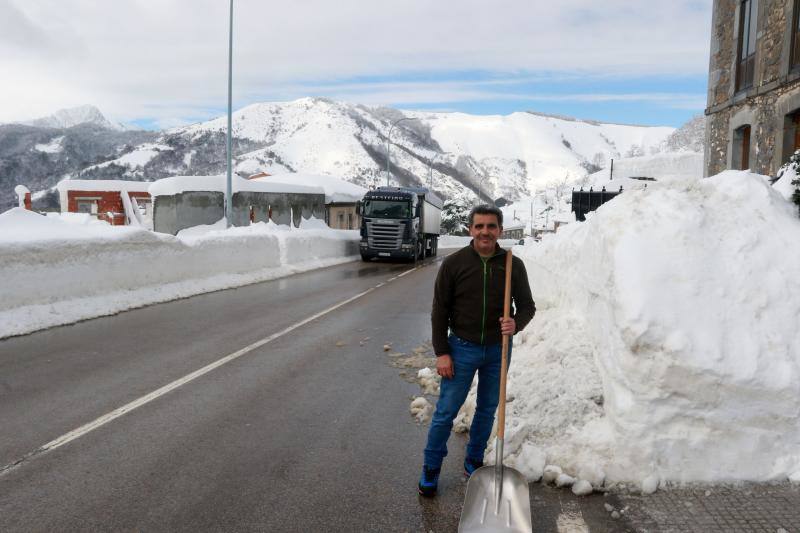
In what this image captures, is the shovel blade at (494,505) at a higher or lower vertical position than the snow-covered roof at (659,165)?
lower

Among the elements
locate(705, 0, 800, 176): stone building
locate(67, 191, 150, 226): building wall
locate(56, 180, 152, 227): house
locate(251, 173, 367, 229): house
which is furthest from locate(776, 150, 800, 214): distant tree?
locate(67, 191, 150, 226): building wall

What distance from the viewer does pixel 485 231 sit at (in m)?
3.95

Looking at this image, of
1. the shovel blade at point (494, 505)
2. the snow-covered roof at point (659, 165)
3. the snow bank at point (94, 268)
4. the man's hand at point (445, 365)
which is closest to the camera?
the shovel blade at point (494, 505)

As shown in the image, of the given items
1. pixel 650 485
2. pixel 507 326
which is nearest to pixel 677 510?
pixel 650 485

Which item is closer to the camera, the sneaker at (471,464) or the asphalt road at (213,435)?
the asphalt road at (213,435)

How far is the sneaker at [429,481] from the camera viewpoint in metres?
4.09

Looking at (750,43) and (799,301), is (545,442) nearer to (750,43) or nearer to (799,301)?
(799,301)

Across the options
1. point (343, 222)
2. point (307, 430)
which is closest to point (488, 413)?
point (307, 430)

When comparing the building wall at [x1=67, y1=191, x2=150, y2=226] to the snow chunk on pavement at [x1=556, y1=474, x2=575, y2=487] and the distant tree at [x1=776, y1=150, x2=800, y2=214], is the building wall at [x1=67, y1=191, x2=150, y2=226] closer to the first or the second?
the distant tree at [x1=776, y1=150, x2=800, y2=214]

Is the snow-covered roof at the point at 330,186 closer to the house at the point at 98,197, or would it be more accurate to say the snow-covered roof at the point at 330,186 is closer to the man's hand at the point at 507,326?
the house at the point at 98,197

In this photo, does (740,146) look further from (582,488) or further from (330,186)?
(330,186)

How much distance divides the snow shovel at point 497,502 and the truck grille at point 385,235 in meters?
23.2

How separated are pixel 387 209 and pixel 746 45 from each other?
14649 millimetres

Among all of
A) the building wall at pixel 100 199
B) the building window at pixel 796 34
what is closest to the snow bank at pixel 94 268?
the building window at pixel 796 34
